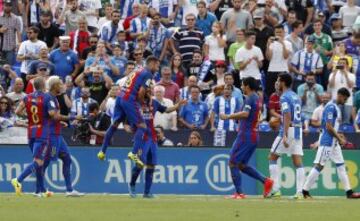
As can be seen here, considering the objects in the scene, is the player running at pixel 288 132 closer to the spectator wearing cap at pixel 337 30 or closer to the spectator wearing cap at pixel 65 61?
→ the spectator wearing cap at pixel 65 61

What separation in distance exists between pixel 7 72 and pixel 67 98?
2155mm

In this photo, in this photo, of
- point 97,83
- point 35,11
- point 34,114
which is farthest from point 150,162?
point 35,11

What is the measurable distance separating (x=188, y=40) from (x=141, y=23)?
138 centimetres

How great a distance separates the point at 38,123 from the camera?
76.0 feet

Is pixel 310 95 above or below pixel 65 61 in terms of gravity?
below

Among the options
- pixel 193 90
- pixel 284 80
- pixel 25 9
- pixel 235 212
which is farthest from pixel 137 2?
pixel 235 212

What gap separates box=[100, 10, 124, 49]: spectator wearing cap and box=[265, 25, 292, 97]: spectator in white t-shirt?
12.4 feet

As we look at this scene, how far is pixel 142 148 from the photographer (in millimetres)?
22875

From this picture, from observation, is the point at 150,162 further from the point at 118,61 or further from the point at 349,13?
the point at 349,13

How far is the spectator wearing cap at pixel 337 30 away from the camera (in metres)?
31.9

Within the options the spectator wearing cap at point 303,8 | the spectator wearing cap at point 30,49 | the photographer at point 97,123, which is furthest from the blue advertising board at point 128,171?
the spectator wearing cap at point 303,8

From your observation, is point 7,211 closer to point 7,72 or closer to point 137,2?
point 7,72

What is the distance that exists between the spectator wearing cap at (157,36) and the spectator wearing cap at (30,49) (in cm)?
267

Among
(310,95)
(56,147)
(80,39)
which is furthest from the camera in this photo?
(80,39)
